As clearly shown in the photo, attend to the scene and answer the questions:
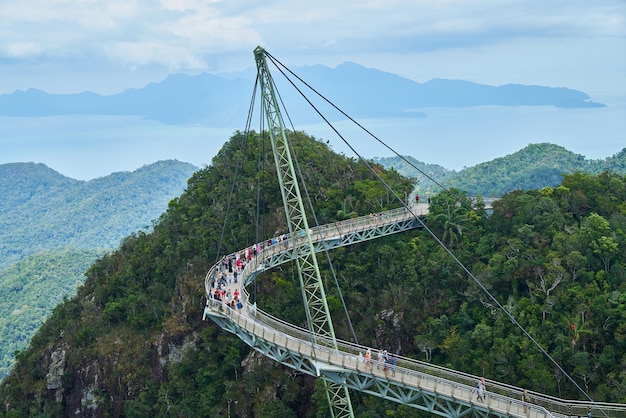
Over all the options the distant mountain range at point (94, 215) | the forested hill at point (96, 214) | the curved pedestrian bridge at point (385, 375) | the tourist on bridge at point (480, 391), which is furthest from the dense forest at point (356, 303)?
the forested hill at point (96, 214)

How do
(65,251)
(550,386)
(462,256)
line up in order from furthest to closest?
1. (65,251)
2. (462,256)
3. (550,386)

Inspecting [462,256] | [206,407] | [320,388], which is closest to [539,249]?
[462,256]

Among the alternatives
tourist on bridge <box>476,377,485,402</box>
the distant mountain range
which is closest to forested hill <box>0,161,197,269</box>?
the distant mountain range

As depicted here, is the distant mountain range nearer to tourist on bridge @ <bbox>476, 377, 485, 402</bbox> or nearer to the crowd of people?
the crowd of people

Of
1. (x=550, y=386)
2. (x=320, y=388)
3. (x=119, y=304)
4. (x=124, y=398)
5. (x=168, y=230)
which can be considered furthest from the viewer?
(x=168, y=230)

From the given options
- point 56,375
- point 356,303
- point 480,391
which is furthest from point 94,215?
point 480,391

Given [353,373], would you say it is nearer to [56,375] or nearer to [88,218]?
[56,375]

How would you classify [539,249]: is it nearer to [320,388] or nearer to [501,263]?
[501,263]
